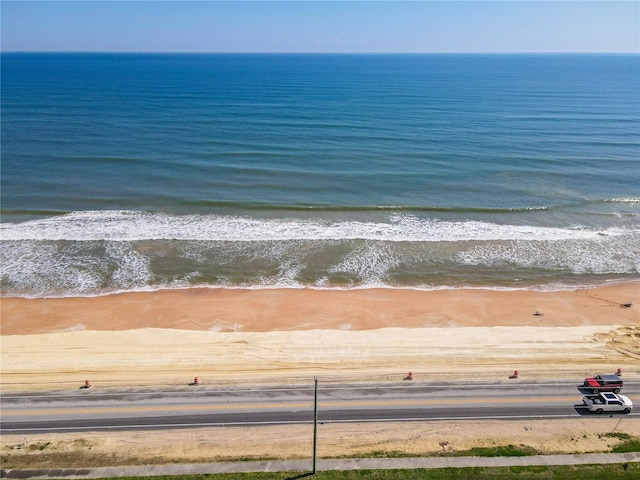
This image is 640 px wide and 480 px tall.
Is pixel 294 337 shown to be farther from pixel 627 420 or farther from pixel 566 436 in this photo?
pixel 627 420

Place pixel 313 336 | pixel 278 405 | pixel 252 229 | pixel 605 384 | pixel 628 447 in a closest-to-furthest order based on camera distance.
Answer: pixel 628 447 < pixel 278 405 < pixel 605 384 < pixel 313 336 < pixel 252 229

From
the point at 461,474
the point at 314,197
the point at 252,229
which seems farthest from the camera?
the point at 314,197

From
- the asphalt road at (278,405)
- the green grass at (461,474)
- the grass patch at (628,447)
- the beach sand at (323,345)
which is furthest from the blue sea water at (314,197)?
the green grass at (461,474)

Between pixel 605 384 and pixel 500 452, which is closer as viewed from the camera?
pixel 500 452

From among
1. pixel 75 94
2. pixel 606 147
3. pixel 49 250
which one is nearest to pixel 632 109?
pixel 606 147

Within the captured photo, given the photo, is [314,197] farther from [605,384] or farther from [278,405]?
[605,384]

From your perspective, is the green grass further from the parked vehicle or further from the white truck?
the parked vehicle

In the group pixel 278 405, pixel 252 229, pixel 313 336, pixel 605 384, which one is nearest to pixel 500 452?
pixel 605 384

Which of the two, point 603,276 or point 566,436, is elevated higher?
point 603,276

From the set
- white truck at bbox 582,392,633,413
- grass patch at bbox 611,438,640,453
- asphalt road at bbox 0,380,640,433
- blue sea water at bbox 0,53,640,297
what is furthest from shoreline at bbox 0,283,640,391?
grass patch at bbox 611,438,640,453
